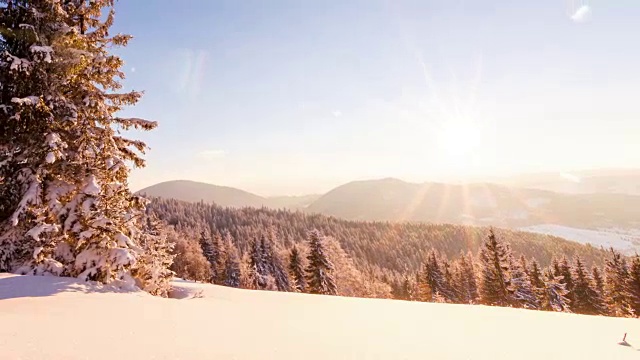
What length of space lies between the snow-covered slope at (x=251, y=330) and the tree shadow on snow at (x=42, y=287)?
0.02m

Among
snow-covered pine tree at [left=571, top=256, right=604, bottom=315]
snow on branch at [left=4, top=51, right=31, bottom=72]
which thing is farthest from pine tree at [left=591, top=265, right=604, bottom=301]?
snow on branch at [left=4, top=51, right=31, bottom=72]

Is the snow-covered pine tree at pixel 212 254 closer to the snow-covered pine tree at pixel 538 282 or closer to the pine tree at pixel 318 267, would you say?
the pine tree at pixel 318 267

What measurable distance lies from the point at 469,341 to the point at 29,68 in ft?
48.8

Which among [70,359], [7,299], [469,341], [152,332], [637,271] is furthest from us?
[637,271]

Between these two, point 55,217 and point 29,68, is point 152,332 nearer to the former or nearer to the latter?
point 55,217

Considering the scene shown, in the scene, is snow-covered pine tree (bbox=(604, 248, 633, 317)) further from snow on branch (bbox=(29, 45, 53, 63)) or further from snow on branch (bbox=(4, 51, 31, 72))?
snow on branch (bbox=(4, 51, 31, 72))

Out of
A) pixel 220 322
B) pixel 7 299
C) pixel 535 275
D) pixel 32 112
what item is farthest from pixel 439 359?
pixel 535 275

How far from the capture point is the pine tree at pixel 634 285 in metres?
41.2

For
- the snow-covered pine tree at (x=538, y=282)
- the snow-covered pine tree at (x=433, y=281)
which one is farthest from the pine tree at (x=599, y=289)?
the snow-covered pine tree at (x=433, y=281)

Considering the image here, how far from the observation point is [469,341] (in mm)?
8680

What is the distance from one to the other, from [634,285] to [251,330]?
174 ft

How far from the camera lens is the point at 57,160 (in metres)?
11.4

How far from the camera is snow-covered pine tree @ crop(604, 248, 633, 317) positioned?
4444 cm

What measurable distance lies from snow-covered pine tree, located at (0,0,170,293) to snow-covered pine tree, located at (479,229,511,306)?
129ft
